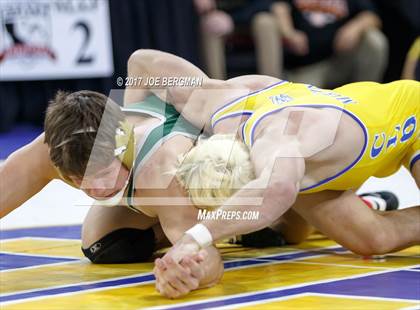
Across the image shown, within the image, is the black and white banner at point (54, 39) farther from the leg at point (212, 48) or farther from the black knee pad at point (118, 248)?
the black knee pad at point (118, 248)

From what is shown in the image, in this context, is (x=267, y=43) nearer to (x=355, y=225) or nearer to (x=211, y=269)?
(x=355, y=225)

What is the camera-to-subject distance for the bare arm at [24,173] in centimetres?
329

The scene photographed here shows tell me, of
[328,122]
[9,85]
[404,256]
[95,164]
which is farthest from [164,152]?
[9,85]

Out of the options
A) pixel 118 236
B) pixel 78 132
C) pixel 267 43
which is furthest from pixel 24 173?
pixel 267 43

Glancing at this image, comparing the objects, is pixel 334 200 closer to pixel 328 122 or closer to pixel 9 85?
pixel 328 122

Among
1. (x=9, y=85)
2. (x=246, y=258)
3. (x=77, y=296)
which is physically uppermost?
(x=77, y=296)

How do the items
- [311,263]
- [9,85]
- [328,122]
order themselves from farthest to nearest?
[9,85]
[311,263]
[328,122]

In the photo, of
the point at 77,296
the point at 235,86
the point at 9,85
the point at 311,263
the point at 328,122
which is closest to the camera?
the point at 77,296

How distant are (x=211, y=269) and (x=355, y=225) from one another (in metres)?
0.68

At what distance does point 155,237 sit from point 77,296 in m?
0.75

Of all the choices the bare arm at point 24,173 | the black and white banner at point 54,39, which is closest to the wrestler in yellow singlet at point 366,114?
the bare arm at point 24,173

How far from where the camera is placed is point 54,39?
7.29m

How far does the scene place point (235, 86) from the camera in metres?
3.43

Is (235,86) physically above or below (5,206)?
above
